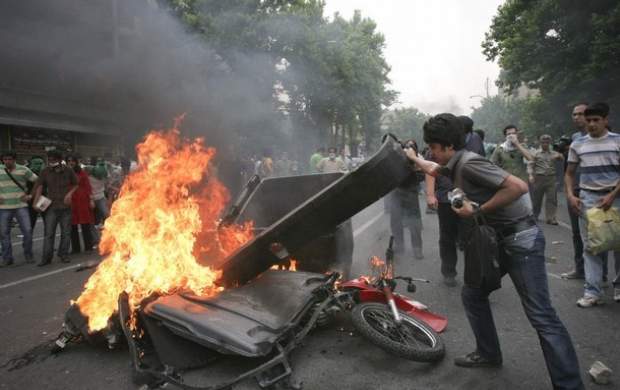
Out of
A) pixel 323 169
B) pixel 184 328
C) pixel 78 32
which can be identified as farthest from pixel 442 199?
pixel 78 32

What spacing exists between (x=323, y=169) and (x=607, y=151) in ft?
28.5

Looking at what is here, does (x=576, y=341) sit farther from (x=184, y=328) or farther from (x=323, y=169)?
(x=323, y=169)

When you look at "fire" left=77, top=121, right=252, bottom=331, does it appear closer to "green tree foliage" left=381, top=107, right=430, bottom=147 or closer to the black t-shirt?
the black t-shirt

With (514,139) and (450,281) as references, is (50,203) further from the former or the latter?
(514,139)

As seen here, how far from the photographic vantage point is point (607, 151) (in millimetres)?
4027

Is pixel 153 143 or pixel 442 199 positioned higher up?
pixel 153 143

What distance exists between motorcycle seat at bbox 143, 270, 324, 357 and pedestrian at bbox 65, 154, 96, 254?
561 cm

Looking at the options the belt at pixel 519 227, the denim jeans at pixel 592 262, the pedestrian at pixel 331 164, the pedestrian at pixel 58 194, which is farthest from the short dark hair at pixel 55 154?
the denim jeans at pixel 592 262

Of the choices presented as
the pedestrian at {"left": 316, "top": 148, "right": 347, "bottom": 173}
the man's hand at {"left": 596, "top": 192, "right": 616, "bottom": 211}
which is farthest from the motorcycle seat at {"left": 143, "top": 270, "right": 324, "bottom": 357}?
the pedestrian at {"left": 316, "top": 148, "right": 347, "bottom": 173}

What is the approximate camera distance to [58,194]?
734 centimetres

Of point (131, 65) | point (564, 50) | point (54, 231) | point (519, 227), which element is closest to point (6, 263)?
point (54, 231)

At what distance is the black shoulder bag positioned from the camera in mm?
2607

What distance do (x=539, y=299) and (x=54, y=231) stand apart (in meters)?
7.40

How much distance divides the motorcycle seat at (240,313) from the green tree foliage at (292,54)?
34.2 ft
